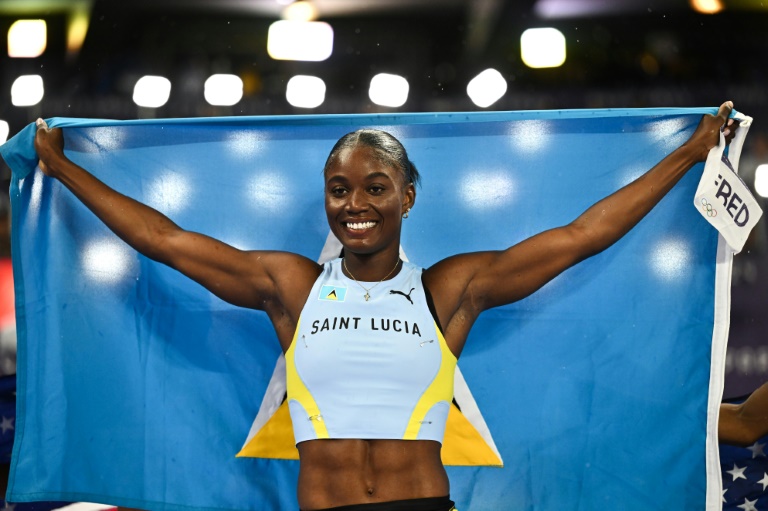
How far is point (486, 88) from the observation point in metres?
5.63

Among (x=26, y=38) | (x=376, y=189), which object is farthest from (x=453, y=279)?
(x=26, y=38)

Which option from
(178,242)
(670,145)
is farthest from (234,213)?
(670,145)

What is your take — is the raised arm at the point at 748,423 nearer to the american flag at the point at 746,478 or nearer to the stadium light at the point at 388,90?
the american flag at the point at 746,478

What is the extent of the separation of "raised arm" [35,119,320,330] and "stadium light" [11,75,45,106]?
7.56ft

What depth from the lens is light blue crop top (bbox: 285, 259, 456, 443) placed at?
3.27 metres

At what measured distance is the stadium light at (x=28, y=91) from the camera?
5.87 m

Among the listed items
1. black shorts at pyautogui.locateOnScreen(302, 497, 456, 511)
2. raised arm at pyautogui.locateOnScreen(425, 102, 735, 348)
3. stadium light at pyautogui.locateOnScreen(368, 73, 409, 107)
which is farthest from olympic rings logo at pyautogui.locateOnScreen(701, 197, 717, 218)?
stadium light at pyautogui.locateOnScreen(368, 73, 409, 107)

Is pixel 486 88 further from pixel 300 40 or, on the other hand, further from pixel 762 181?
pixel 762 181

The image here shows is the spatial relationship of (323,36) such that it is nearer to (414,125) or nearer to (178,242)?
(414,125)

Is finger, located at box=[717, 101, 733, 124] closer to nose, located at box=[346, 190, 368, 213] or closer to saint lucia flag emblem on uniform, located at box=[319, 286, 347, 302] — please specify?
nose, located at box=[346, 190, 368, 213]

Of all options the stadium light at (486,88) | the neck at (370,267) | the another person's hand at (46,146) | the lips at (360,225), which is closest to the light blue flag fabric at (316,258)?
the another person's hand at (46,146)

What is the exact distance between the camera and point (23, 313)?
3861 mm

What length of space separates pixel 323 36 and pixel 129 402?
2.88 metres

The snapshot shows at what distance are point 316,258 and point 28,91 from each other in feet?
9.91
